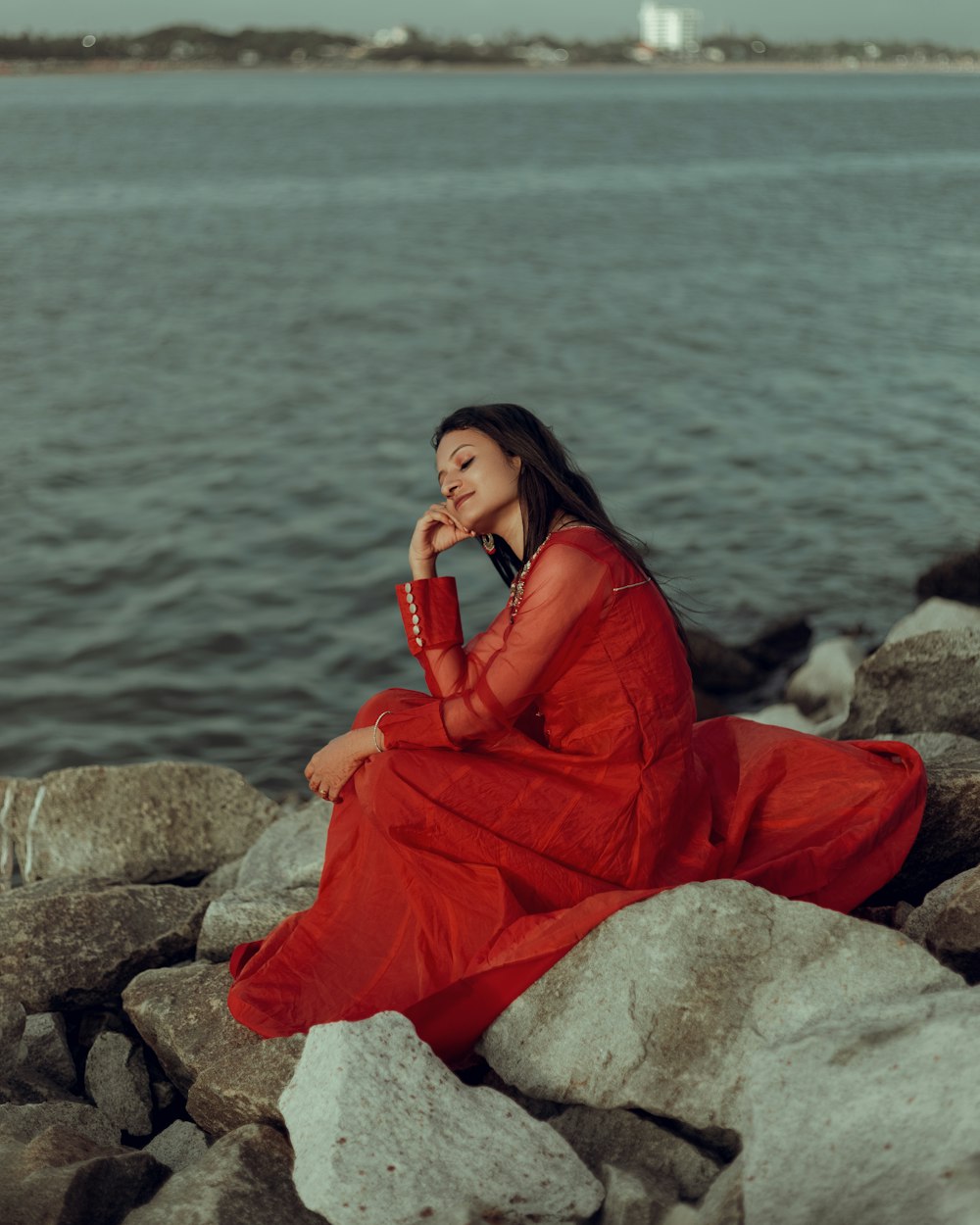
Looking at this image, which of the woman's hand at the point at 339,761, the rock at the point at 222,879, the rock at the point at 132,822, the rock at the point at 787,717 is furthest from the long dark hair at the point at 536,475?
the rock at the point at 787,717

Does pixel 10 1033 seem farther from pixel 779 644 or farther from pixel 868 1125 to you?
pixel 779 644

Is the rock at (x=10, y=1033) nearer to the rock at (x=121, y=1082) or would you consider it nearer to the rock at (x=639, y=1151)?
the rock at (x=121, y=1082)

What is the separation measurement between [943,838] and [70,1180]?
2.57 metres

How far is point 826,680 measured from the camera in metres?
8.08

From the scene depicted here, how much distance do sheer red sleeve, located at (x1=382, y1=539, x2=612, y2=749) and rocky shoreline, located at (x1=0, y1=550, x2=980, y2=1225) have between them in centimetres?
62

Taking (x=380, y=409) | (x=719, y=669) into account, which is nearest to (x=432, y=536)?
(x=719, y=669)

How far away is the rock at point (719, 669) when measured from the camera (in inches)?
347

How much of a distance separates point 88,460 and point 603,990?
11.8 m

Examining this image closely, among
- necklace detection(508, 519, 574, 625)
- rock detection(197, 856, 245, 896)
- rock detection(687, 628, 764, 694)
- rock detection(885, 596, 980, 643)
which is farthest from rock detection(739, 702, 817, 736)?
necklace detection(508, 519, 574, 625)

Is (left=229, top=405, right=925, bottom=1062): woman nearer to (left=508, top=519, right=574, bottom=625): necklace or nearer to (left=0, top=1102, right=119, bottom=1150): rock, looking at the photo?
(left=508, top=519, right=574, bottom=625): necklace

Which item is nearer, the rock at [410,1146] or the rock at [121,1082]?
the rock at [410,1146]

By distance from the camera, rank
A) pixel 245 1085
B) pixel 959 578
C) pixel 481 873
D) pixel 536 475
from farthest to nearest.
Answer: pixel 959 578 → pixel 536 475 → pixel 481 873 → pixel 245 1085

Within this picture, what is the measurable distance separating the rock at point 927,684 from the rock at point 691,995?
7.30ft

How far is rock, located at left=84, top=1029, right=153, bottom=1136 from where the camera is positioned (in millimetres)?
3832
